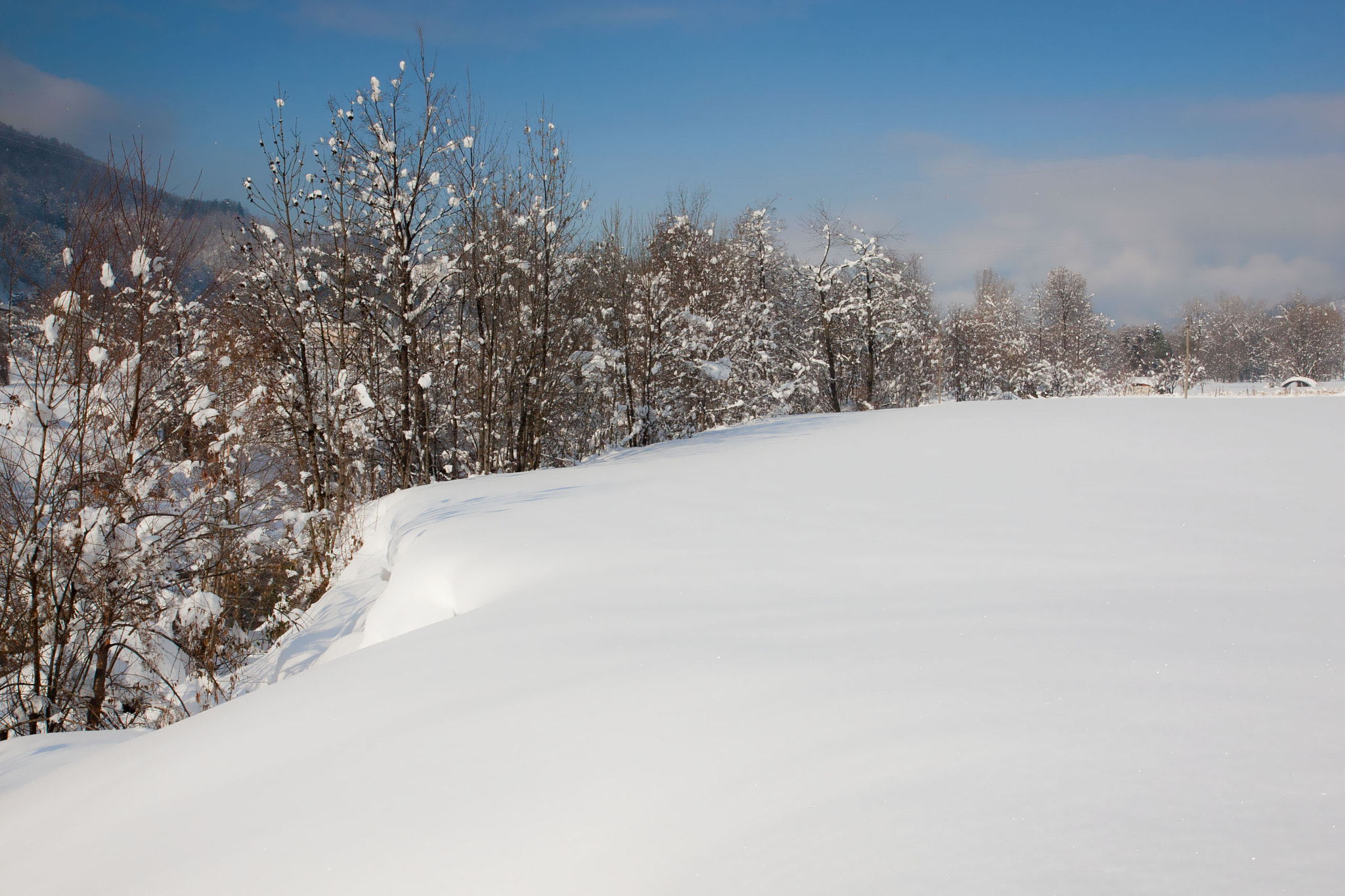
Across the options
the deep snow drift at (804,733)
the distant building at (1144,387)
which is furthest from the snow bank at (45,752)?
the distant building at (1144,387)

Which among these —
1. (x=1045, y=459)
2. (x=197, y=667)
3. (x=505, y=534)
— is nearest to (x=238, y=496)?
(x=197, y=667)

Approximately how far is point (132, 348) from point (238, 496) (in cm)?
206

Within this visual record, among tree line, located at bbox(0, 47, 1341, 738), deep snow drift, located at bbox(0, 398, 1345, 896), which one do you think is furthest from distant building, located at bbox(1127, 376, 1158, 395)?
deep snow drift, located at bbox(0, 398, 1345, 896)

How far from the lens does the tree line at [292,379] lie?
399 centimetres

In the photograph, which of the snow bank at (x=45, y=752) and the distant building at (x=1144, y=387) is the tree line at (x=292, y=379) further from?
the distant building at (x=1144, y=387)

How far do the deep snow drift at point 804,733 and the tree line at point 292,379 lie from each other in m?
2.26

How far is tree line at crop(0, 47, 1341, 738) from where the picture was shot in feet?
13.1

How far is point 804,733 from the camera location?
132 centimetres

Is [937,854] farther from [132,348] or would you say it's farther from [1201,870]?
[132,348]

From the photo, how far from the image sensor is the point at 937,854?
3.17ft

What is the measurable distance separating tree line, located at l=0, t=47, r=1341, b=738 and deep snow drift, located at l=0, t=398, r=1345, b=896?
2.26 m

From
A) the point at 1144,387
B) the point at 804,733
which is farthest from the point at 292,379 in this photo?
the point at 1144,387

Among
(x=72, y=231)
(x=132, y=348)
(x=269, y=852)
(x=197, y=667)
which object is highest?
(x=72, y=231)

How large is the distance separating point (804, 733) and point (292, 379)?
899cm
